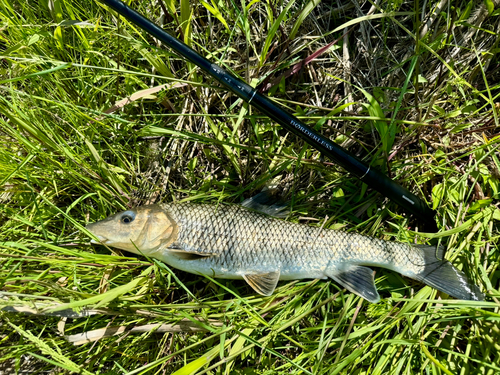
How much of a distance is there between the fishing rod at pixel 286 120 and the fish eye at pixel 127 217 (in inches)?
48.3

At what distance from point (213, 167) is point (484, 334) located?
7.86 ft

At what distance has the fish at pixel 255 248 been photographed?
95.3 inches

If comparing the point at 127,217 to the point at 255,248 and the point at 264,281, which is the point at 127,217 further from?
the point at 264,281

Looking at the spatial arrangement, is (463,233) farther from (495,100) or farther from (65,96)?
(65,96)

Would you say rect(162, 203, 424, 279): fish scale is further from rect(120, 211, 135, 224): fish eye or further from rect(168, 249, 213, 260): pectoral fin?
rect(120, 211, 135, 224): fish eye

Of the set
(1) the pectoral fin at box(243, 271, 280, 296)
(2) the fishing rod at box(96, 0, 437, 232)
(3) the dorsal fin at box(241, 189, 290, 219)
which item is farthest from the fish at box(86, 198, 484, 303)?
(2) the fishing rod at box(96, 0, 437, 232)

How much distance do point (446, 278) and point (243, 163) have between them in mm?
1803

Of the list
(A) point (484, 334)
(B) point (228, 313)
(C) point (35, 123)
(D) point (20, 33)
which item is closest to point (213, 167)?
(B) point (228, 313)

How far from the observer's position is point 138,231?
8.05ft

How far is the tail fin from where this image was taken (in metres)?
2.29

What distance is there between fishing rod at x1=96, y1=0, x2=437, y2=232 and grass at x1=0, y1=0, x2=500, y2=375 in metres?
0.20

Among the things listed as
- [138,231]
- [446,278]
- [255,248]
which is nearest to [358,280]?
[446,278]

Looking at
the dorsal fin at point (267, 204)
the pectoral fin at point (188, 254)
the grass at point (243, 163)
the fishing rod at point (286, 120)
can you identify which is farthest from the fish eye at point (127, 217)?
the fishing rod at point (286, 120)

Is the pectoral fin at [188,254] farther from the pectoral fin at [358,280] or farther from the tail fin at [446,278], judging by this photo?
the tail fin at [446,278]
